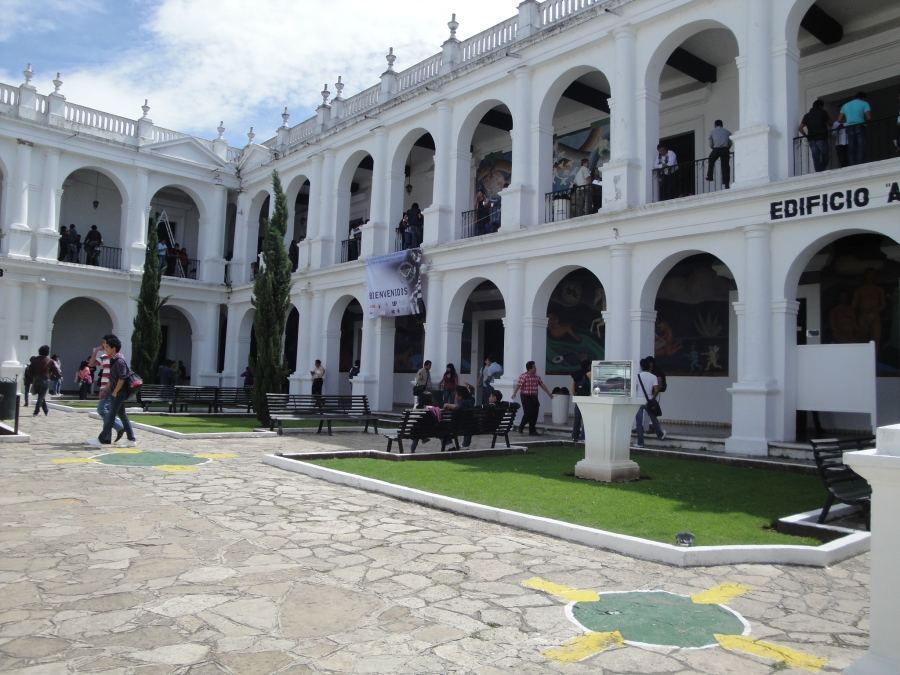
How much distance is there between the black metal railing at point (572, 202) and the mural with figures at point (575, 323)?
2138 millimetres

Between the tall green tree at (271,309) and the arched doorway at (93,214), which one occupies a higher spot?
the arched doorway at (93,214)

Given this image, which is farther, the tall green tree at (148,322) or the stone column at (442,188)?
the tall green tree at (148,322)

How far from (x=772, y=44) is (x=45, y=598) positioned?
1264 centimetres

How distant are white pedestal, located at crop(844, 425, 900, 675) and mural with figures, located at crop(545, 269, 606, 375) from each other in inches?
574

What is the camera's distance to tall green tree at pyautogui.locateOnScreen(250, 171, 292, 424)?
15.2 meters

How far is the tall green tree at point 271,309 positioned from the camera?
1517 centimetres

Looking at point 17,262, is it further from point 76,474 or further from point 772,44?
point 772,44

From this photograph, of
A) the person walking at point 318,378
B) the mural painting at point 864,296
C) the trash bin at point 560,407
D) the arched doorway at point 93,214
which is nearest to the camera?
the mural painting at point 864,296

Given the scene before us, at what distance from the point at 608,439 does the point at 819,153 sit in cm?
678

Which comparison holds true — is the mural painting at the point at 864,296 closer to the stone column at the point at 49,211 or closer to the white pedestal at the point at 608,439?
the white pedestal at the point at 608,439

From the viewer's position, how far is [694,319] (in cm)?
1560

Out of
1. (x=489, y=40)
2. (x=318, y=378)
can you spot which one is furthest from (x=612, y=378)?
(x=318, y=378)

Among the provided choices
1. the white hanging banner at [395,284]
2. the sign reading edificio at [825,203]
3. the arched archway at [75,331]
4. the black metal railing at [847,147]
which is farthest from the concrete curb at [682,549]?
the arched archway at [75,331]

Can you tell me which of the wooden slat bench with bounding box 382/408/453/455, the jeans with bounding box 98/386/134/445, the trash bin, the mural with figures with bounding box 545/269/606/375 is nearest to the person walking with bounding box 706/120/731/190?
the mural with figures with bounding box 545/269/606/375
